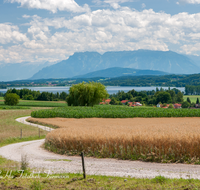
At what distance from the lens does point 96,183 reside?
8.84m

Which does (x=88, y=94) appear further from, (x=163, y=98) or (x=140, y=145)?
(x=163, y=98)

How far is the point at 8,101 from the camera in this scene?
93.9 m

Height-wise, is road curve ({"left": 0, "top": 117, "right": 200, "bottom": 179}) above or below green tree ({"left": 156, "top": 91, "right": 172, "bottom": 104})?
above

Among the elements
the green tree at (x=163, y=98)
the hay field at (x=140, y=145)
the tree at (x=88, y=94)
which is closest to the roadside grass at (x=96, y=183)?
the hay field at (x=140, y=145)

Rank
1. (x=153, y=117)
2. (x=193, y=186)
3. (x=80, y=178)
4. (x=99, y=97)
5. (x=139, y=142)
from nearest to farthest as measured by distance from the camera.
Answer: (x=193, y=186)
(x=80, y=178)
(x=139, y=142)
(x=153, y=117)
(x=99, y=97)

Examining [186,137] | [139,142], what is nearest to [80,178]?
[139,142]

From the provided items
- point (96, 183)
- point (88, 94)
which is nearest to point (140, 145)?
point (96, 183)

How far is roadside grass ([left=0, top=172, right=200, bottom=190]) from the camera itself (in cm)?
829

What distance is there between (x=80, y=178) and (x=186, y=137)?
6.70 metres

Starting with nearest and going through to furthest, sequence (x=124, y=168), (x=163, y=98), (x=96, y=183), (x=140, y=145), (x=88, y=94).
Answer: (x=96, y=183)
(x=124, y=168)
(x=140, y=145)
(x=88, y=94)
(x=163, y=98)

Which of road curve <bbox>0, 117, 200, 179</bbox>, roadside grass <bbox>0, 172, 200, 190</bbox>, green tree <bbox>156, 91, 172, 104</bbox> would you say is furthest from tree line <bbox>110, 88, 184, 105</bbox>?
roadside grass <bbox>0, 172, 200, 190</bbox>

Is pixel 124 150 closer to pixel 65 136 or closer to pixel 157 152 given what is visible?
pixel 157 152

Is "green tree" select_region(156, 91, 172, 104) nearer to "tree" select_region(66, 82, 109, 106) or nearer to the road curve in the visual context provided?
"tree" select_region(66, 82, 109, 106)

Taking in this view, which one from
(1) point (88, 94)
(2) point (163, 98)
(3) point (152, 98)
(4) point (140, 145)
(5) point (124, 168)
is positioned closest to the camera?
(5) point (124, 168)
